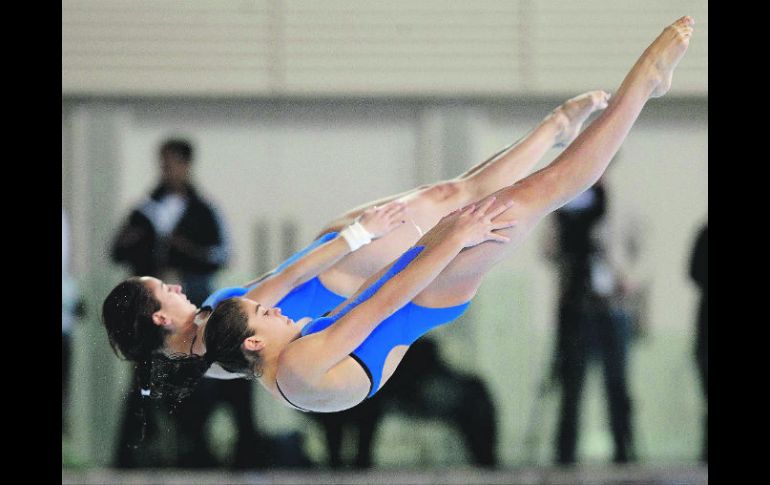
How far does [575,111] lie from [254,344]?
3.81 ft

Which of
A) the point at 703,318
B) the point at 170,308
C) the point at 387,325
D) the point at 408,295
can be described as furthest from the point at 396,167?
the point at 408,295

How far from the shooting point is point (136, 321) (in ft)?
9.86

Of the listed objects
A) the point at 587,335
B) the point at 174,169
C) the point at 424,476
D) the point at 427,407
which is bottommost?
the point at 424,476

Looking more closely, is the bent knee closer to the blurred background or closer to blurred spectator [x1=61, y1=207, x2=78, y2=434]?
the blurred background

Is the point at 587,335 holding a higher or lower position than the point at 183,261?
lower

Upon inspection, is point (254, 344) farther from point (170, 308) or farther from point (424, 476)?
point (424, 476)

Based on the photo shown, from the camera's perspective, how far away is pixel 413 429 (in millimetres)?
5148

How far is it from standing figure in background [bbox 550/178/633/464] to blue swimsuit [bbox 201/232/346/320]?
76.9 inches

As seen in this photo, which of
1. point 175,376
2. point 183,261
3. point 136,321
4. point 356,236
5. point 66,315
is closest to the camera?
point 175,376

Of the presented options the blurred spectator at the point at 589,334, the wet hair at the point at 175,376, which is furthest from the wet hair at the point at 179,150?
the wet hair at the point at 175,376

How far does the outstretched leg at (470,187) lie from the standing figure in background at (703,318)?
7.25 ft

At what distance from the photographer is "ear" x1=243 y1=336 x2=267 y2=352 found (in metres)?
2.79

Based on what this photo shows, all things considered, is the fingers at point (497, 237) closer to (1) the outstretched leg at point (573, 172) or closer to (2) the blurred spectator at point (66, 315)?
(1) the outstretched leg at point (573, 172)
